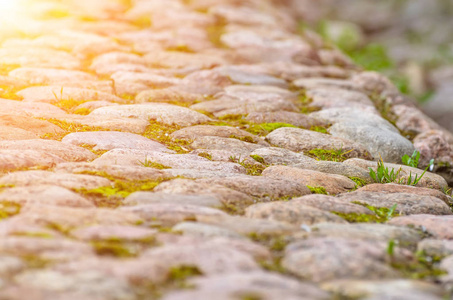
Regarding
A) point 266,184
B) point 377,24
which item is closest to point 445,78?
point 377,24

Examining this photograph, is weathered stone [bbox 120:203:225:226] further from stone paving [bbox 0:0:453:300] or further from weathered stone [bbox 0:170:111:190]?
weathered stone [bbox 0:170:111:190]

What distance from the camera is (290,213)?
192 cm

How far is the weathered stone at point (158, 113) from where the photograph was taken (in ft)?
10.7

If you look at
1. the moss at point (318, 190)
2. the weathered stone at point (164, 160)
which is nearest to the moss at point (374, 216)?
the moss at point (318, 190)

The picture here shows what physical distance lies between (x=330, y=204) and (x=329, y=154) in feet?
3.33

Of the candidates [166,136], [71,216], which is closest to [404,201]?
[166,136]

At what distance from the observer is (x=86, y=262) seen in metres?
1.33

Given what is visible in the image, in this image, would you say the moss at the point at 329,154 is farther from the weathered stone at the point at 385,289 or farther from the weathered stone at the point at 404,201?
the weathered stone at the point at 385,289

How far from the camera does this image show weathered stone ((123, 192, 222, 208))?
1.93 m

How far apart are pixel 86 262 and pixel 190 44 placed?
4.69 meters

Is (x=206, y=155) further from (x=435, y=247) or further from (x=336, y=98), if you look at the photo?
(x=336, y=98)

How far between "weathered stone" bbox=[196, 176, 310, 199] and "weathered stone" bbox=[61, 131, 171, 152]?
2.06 feet

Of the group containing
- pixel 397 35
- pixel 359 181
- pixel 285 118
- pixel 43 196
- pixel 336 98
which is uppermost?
pixel 397 35

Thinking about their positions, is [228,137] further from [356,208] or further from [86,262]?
[86,262]
